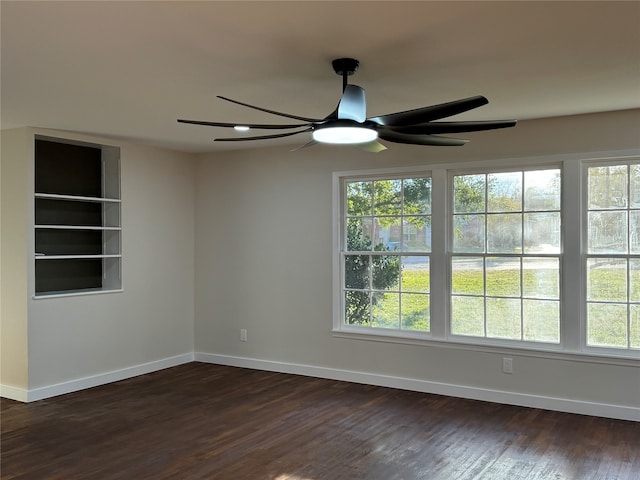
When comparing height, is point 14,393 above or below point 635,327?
below

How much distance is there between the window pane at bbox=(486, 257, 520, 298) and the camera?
15.5 feet

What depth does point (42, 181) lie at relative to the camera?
5176 mm

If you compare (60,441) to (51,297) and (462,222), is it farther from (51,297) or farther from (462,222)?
(462,222)

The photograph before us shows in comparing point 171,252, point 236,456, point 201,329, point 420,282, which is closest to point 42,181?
point 171,252

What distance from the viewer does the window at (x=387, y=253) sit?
16.9ft

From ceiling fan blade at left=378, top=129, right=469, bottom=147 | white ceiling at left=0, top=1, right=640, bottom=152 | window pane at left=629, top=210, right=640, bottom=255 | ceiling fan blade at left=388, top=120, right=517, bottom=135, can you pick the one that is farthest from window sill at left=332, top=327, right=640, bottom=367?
ceiling fan blade at left=388, top=120, right=517, bottom=135

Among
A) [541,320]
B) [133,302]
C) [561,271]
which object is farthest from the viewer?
[133,302]

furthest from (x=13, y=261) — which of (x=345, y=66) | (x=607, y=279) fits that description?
(x=607, y=279)

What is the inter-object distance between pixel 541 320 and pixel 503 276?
479mm

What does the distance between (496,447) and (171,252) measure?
399cm

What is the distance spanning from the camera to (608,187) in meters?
4.38

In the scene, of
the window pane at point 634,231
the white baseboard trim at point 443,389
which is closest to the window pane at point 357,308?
the white baseboard trim at point 443,389

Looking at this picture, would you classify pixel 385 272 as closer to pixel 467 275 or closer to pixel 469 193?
pixel 467 275

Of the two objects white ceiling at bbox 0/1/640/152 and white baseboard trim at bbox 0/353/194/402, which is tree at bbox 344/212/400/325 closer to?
white ceiling at bbox 0/1/640/152
